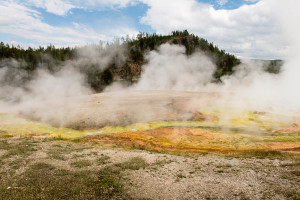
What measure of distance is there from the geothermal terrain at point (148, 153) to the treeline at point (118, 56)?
100 feet

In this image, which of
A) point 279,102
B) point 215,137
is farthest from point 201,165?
point 279,102

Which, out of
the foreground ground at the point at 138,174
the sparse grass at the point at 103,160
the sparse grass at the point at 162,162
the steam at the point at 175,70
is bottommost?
the sparse grass at the point at 103,160

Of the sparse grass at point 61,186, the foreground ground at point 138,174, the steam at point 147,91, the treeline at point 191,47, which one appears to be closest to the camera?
the sparse grass at point 61,186

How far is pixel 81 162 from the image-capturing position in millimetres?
12023

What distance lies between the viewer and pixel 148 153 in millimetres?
14289

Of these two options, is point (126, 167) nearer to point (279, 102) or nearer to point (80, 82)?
point (279, 102)

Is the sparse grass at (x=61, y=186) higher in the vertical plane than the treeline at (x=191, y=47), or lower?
lower

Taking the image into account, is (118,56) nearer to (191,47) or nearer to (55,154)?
(191,47)

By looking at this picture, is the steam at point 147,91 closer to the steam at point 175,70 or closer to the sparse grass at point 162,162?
the steam at point 175,70

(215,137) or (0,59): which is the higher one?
(0,59)

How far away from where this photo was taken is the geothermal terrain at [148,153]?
9.07 meters

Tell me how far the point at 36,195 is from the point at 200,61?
217ft

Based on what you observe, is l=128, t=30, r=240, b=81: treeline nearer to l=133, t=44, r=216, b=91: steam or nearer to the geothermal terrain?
l=133, t=44, r=216, b=91: steam

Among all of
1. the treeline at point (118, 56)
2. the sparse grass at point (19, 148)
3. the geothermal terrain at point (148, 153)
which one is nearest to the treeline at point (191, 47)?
the treeline at point (118, 56)
